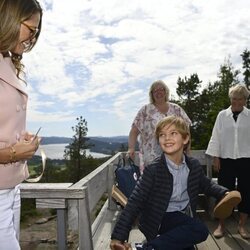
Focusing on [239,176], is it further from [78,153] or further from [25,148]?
[78,153]

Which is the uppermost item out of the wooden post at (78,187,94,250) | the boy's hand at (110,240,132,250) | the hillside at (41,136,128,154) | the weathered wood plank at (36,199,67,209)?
the weathered wood plank at (36,199,67,209)

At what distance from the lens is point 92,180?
3.28 metres

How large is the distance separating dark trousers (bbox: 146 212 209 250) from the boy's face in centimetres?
40

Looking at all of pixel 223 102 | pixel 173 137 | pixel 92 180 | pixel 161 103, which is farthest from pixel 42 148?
pixel 223 102

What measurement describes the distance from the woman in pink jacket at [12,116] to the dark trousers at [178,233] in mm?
1040

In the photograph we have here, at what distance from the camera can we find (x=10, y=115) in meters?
1.69

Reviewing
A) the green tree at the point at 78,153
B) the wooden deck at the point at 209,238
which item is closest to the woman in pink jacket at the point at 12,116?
the wooden deck at the point at 209,238

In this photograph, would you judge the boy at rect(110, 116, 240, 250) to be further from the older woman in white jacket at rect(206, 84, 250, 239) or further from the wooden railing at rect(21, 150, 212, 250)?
the older woman in white jacket at rect(206, 84, 250, 239)

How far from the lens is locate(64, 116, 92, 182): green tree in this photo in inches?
1899

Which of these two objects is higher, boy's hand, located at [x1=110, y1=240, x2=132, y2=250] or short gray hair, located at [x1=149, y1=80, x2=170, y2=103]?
short gray hair, located at [x1=149, y1=80, x2=170, y2=103]

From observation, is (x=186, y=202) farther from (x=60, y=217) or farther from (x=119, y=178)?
(x=119, y=178)

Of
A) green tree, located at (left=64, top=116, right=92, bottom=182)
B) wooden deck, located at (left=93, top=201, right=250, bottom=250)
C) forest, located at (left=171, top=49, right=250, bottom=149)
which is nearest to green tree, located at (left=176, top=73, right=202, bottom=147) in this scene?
forest, located at (left=171, top=49, right=250, bottom=149)

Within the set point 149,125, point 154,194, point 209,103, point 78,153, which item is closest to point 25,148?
point 154,194

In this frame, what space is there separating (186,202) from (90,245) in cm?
70
